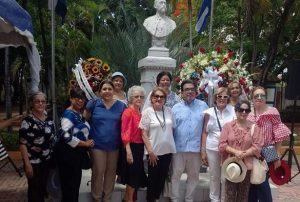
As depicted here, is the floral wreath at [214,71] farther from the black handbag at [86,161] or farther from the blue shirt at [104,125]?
the black handbag at [86,161]

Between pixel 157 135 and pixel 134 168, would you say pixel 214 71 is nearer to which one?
pixel 157 135

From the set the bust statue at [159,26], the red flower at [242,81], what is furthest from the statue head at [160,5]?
the red flower at [242,81]

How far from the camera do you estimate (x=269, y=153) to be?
17.9 ft

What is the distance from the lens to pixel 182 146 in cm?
583

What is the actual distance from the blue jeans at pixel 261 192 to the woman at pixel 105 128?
5.62ft

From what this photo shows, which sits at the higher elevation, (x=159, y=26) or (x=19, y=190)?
(x=159, y=26)

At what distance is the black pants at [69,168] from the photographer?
546 centimetres

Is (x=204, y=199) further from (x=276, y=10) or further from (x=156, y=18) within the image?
(x=276, y=10)

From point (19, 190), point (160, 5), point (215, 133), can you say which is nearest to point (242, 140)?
point (215, 133)

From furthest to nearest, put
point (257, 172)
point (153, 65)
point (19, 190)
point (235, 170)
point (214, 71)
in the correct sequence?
point (153, 65) < point (19, 190) < point (214, 71) < point (257, 172) < point (235, 170)

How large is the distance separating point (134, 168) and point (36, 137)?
126 cm

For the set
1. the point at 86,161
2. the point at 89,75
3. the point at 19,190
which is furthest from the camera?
the point at 19,190

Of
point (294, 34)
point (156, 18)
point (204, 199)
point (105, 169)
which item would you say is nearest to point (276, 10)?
point (294, 34)

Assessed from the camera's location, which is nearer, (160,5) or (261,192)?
(261,192)
